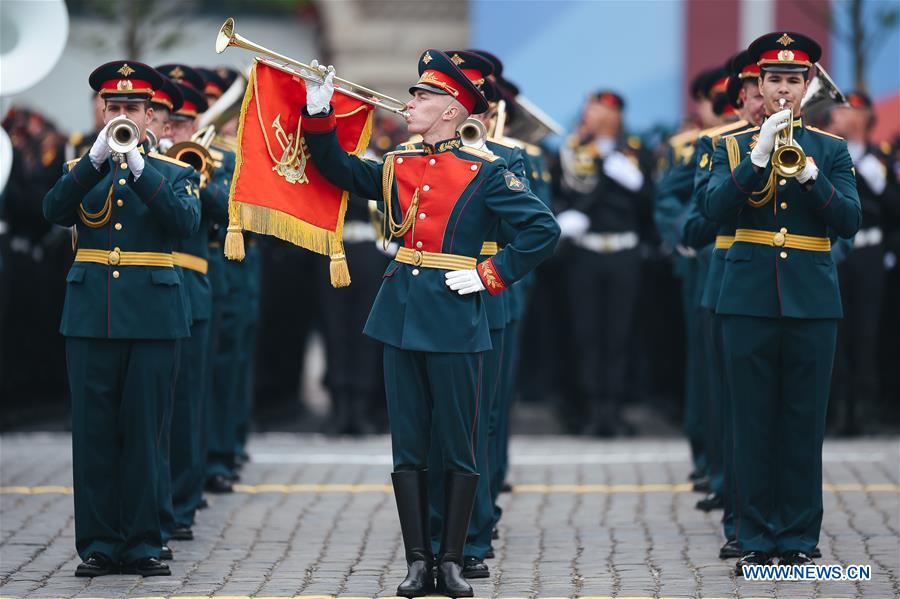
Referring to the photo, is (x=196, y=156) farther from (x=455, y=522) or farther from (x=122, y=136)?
(x=455, y=522)

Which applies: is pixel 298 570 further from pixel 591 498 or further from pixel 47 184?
pixel 47 184

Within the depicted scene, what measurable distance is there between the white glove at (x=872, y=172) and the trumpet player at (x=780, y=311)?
4568 mm

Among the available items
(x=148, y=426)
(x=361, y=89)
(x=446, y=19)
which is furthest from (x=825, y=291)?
(x=446, y=19)

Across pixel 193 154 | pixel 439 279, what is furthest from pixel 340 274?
pixel 193 154

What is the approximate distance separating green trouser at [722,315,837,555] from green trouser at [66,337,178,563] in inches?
98.1

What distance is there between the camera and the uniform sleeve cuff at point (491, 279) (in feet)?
23.2

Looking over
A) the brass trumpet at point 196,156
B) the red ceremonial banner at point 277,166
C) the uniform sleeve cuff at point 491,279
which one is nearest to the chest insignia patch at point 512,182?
the uniform sleeve cuff at point 491,279

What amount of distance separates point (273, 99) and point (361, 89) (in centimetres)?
36

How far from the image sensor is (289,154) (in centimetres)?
726

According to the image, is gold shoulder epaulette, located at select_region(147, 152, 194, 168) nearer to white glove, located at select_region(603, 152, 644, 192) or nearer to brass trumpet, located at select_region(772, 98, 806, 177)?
brass trumpet, located at select_region(772, 98, 806, 177)

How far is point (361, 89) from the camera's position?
23.9ft

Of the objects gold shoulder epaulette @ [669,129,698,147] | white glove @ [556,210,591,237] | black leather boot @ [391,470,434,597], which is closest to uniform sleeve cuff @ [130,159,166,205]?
black leather boot @ [391,470,434,597]

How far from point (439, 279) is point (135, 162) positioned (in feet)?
4.42

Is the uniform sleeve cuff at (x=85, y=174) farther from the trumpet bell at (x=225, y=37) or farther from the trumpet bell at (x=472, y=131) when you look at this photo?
the trumpet bell at (x=472, y=131)
